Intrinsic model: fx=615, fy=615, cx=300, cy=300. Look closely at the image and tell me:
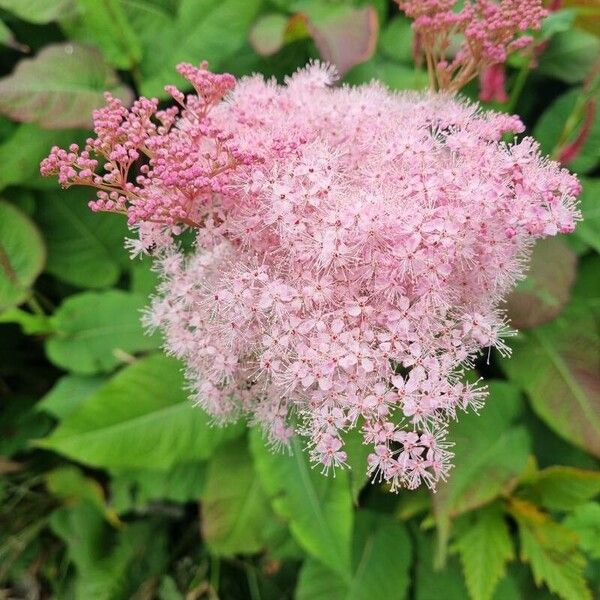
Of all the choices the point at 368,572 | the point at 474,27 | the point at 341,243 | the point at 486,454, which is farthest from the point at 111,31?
the point at 368,572

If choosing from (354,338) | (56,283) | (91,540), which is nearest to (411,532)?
(91,540)

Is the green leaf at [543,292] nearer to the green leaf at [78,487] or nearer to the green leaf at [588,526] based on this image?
the green leaf at [588,526]

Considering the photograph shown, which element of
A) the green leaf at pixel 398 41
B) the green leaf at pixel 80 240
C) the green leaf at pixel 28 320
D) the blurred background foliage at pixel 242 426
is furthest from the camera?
the green leaf at pixel 80 240

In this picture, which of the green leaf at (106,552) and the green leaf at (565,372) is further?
the green leaf at (106,552)

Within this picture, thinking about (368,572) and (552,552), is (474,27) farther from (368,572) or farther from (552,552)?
(368,572)

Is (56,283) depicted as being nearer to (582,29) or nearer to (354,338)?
(354,338)

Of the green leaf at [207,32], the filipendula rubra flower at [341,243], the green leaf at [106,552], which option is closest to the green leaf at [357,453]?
the filipendula rubra flower at [341,243]

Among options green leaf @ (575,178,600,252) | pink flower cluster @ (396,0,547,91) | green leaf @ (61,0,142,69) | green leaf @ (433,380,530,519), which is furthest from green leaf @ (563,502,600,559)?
green leaf @ (61,0,142,69)
